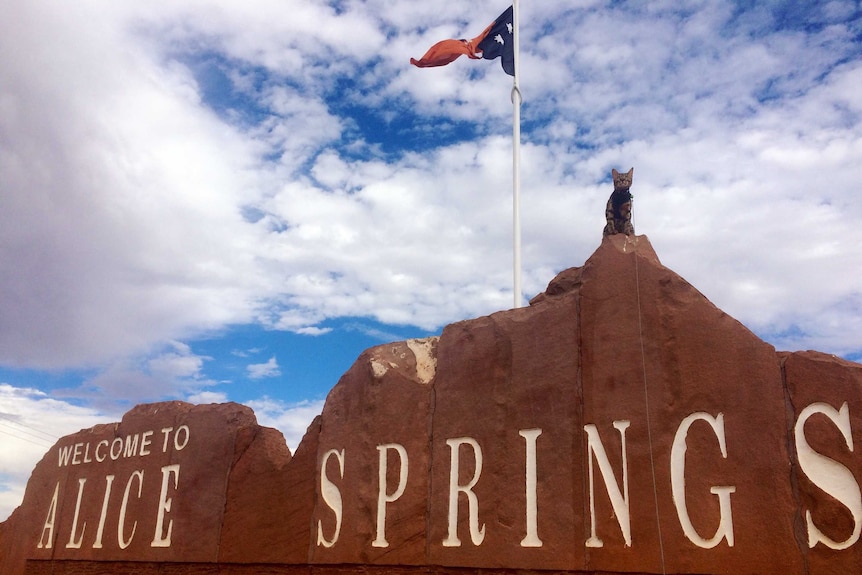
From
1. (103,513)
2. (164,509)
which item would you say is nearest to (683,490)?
(164,509)

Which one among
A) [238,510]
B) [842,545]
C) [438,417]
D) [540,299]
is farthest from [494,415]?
[238,510]

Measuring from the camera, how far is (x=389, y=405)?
6988mm

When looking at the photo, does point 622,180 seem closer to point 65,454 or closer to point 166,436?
point 166,436

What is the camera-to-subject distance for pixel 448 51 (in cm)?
1105

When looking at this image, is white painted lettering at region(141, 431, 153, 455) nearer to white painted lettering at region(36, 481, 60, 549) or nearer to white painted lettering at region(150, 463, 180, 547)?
white painted lettering at region(150, 463, 180, 547)

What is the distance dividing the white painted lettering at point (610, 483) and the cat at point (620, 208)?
1.61 m

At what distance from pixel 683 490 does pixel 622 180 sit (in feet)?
8.33

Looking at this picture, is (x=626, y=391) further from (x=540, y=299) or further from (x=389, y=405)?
(x=389, y=405)

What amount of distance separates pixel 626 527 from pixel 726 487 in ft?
2.39

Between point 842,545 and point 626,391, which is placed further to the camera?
point 626,391

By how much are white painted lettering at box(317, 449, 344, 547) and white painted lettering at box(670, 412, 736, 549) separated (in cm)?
319

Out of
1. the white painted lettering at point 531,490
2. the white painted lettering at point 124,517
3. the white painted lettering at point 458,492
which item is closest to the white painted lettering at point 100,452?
the white painted lettering at point 124,517

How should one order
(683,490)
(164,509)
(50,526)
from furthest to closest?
(50,526) < (164,509) < (683,490)

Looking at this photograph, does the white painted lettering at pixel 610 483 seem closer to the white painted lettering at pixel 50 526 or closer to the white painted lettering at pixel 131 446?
the white painted lettering at pixel 131 446
